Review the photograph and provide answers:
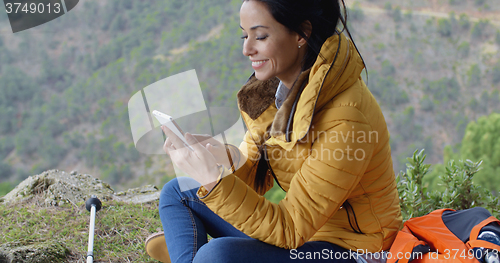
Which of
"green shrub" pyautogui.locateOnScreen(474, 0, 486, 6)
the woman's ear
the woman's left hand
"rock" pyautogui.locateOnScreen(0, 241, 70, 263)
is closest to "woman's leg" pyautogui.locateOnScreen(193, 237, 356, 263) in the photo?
the woman's left hand

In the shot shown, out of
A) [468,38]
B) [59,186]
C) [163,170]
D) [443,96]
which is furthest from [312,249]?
[468,38]

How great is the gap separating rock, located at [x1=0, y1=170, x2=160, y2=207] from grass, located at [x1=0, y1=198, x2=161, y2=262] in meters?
0.05

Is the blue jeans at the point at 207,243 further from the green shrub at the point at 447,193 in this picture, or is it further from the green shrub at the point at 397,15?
the green shrub at the point at 397,15

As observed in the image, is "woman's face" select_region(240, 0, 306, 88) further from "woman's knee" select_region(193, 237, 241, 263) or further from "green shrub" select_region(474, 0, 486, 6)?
"green shrub" select_region(474, 0, 486, 6)

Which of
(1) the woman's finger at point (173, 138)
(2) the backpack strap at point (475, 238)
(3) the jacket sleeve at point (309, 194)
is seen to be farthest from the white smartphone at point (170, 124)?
(2) the backpack strap at point (475, 238)

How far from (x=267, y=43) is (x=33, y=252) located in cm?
129

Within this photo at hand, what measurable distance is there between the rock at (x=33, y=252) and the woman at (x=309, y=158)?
2.59 ft

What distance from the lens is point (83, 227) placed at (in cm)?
179

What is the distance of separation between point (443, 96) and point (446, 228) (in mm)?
12312

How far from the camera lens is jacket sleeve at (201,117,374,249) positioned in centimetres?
83

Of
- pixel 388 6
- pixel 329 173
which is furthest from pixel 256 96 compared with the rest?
pixel 388 6

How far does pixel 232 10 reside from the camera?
502 inches

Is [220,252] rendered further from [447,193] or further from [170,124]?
[447,193]

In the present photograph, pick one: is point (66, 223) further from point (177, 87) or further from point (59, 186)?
point (177, 87)
